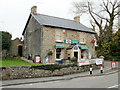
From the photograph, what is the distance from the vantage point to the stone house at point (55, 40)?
19000mm

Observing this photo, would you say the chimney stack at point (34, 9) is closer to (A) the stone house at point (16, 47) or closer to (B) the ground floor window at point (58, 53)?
(A) the stone house at point (16, 47)

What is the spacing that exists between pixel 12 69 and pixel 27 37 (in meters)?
12.3

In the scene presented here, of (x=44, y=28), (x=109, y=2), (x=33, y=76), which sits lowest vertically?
(x=33, y=76)

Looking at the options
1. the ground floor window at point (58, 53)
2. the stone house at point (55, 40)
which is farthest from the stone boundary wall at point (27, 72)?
the ground floor window at point (58, 53)

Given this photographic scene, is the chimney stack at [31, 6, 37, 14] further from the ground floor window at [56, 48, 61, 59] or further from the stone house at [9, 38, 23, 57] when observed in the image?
the ground floor window at [56, 48, 61, 59]

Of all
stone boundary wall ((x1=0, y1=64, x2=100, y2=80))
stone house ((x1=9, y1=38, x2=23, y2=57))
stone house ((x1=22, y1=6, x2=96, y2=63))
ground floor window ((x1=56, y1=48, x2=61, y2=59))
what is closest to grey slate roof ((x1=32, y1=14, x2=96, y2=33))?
stone house ((x1=22, y1=6, x2=96, y2=63))

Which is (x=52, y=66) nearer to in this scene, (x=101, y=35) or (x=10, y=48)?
(x=10, y=48)

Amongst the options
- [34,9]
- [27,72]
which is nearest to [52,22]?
[34,9]

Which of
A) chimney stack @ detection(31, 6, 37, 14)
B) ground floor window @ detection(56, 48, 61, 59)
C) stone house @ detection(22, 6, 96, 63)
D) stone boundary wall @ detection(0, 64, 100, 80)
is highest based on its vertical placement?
chimney stack @ detection(31, 6, 37, 14)

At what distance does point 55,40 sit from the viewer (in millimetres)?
19828

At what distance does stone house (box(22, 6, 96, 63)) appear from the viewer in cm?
1900

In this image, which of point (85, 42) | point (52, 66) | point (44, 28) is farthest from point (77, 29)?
point (52, 66)

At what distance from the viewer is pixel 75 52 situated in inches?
843

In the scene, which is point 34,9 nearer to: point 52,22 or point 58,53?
point 52,22
